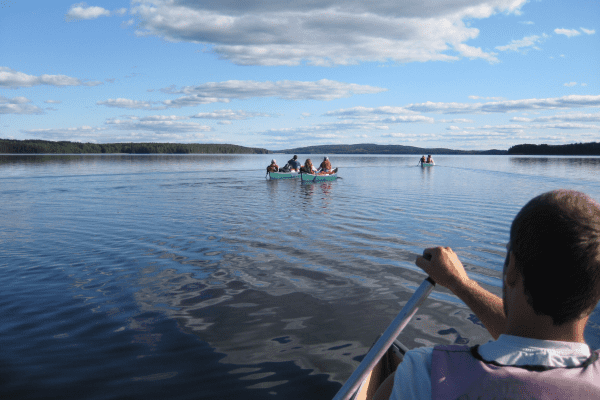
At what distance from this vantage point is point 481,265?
1001cm

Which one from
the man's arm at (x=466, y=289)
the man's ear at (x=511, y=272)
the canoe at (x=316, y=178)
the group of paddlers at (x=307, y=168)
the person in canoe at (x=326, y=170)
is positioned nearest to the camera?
the man's ear at (x=511, y=272)

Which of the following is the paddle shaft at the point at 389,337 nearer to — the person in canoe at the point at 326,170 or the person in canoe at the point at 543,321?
the person in canoe at the point at 543,321

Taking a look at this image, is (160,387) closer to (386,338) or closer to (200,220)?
(386,338)

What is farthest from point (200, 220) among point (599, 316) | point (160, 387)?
Result: point (599, 316)

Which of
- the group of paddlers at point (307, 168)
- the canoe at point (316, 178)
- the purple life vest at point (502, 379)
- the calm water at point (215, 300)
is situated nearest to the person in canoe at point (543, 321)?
the purple life vest at point (502, 379)

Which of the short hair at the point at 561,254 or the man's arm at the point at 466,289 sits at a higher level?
the short hair at the point at 561,254

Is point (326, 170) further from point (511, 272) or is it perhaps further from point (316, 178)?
point (511, 272)

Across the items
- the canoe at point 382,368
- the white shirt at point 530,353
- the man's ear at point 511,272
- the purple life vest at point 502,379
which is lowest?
the canoe at point 382,368

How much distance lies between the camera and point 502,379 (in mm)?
1549

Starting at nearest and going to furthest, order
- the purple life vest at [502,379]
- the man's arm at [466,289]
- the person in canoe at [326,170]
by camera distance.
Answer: the purple life vest at [502,379], the man's arm at [466,289], the person in canoe at [326,170]

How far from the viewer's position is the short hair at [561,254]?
1538mm

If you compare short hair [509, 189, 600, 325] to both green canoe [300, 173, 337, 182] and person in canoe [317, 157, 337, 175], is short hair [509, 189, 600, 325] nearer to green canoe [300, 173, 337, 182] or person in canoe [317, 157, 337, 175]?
green canoe [300, 173, 337, 182]

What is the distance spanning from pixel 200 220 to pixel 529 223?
1551 centimetres

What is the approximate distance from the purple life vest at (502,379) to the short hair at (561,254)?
0.68 feet
